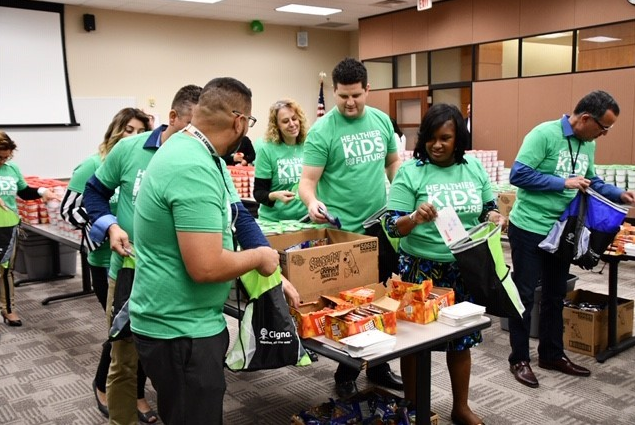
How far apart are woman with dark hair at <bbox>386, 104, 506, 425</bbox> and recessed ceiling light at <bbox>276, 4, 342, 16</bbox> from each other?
7.71m

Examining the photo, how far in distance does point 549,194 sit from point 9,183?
12.2ft

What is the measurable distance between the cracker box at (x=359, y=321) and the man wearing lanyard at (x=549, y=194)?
4.59 feet

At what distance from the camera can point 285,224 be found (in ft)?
8.49

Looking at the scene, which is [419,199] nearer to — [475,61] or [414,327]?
[414,327]

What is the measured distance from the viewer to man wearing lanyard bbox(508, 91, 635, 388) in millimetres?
3018

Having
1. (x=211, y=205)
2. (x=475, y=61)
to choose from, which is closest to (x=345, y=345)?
(x=211, y=205)

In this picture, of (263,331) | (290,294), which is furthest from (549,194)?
(263,331)

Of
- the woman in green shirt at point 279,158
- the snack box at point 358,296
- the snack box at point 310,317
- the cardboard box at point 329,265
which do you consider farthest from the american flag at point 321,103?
the snack box at point 310,317

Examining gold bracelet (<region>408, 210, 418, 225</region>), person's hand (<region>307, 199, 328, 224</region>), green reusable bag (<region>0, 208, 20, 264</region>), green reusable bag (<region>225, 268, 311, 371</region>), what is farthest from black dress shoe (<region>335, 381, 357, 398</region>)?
green reusable bag (<region>0, 208, 20, 264</region>)

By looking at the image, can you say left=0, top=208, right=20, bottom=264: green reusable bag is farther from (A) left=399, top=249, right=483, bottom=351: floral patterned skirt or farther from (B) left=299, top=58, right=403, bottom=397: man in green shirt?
(A) left=399, top=249, right=483, bottom=351: floral patterned skirt

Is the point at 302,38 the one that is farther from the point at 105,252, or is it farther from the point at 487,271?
the point at 487,271

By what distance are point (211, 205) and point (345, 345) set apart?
2.12 feet

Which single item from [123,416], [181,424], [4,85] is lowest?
[123,416]

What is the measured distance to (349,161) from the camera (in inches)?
109
